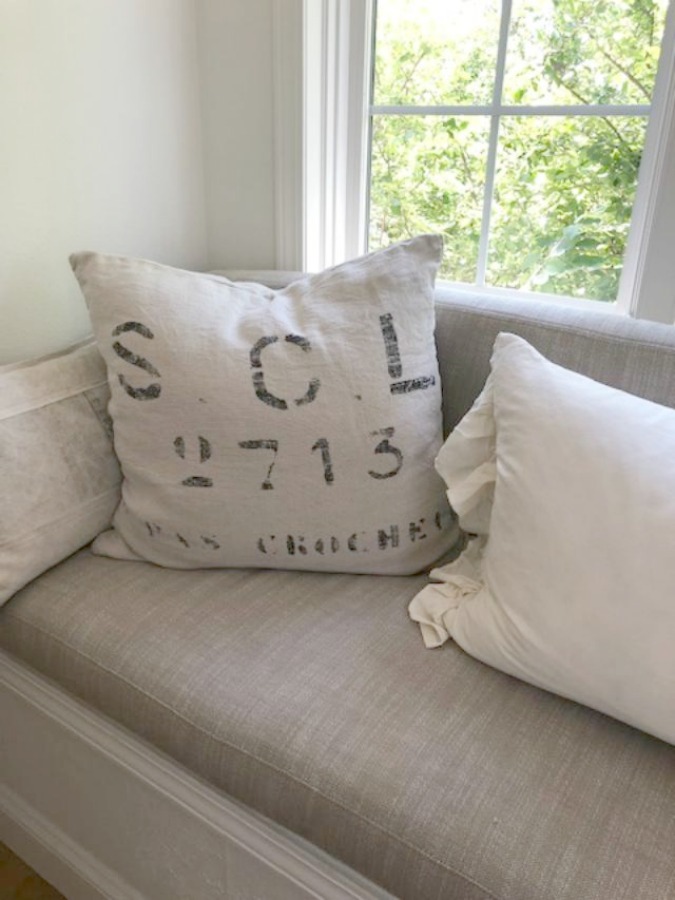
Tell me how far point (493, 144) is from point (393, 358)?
1.95ft

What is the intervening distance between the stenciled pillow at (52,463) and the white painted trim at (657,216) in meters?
0.91

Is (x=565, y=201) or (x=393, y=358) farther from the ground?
(x=565, y=201)

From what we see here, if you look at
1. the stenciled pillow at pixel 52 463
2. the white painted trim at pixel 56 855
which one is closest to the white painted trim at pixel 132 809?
the white painted trim at pixel 56 855

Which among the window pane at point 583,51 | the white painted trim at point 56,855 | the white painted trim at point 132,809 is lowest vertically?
the white painted trim at point 56,855

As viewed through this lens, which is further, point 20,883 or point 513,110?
point 513,110

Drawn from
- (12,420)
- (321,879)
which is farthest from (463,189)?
(321,879)

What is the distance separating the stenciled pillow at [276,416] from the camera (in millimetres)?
957

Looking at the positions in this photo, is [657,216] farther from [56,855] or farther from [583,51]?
[56,855]

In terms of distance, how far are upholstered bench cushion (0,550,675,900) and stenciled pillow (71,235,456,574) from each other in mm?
72

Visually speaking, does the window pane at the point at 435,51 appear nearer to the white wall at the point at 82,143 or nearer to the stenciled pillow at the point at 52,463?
the white wall at the point at 82,143

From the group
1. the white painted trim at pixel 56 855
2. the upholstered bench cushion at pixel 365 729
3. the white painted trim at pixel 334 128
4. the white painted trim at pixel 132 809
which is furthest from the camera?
the white painted trim at pixel 334 128

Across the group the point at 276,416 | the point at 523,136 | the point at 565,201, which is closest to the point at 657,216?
the point at 565,201

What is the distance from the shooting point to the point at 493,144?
1.31 metres

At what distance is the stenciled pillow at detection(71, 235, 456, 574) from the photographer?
957mm
